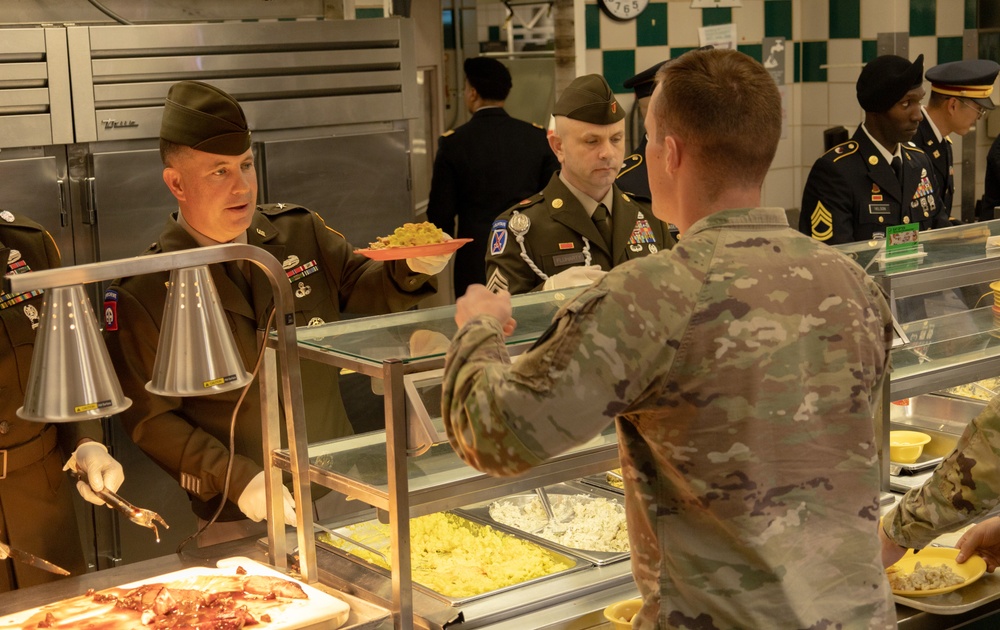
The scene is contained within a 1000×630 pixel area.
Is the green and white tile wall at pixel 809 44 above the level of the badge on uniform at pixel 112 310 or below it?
above

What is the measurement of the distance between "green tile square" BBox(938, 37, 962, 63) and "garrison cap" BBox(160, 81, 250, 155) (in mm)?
5357

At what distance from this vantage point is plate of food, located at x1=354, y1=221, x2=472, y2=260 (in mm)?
2660

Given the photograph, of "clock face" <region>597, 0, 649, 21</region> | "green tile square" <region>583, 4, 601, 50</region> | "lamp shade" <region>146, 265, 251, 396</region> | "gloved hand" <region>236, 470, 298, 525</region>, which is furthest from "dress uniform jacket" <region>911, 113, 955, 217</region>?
"lamp shade" <region>146, 265, 251, 396</region>

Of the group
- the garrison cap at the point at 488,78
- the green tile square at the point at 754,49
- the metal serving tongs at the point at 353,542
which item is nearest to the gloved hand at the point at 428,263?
the metal serving tongs at the point at 353,542

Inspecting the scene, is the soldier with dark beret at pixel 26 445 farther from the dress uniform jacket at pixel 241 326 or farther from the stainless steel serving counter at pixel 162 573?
the stainless steel serving counter at pixel 162 573

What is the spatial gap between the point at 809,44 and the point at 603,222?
382 centimetres

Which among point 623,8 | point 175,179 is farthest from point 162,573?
point 623,8

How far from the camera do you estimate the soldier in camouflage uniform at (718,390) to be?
159 centimetres

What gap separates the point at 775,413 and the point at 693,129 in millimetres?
442

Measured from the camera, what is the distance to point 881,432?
280cm

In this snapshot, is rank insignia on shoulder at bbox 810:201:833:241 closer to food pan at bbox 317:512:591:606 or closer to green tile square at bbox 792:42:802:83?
green tile square at bbox 792:42:802:83

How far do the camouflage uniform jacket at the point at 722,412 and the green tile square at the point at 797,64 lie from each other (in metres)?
5.53

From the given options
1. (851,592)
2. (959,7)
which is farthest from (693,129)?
(959,7)

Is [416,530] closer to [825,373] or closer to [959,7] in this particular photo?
[825,373]
